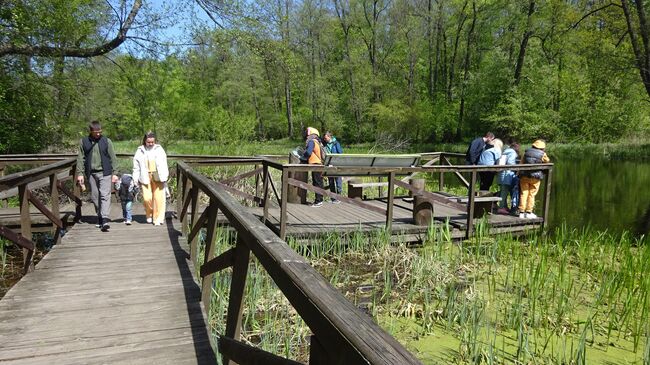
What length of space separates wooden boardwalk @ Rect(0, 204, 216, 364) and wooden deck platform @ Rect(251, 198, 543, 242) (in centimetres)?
228

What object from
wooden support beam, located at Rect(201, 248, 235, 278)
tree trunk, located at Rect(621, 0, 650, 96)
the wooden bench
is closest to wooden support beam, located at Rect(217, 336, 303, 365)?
wooden support beam, located at Rect(201, 248, 235, 278)

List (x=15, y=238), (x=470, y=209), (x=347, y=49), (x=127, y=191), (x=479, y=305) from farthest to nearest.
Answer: (x=347, y=49), (x=470, y=209), (x=127, y=191), (x=479, y=305), (x=15, y=238)

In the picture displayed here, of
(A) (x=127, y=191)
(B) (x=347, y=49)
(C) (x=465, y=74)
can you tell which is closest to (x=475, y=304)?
(A) (x=127, y=191)

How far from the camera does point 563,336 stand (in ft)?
14.9

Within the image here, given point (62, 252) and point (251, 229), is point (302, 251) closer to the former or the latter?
point (62, 252)

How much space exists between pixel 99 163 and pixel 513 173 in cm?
778

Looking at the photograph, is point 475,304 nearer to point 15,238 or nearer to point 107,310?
point 107,310

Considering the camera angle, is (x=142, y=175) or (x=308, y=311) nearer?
(x=308, y=311)

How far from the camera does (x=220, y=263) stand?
10.5ft

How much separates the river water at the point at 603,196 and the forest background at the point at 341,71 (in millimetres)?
4035

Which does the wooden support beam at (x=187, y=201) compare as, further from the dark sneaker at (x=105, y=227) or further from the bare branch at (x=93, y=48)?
the bare branch at (x=93, y=48)

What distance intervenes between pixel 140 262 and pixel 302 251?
8.31 ft

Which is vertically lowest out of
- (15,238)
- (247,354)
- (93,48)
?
A: (15,238)

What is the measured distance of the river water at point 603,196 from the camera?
1064 cm
